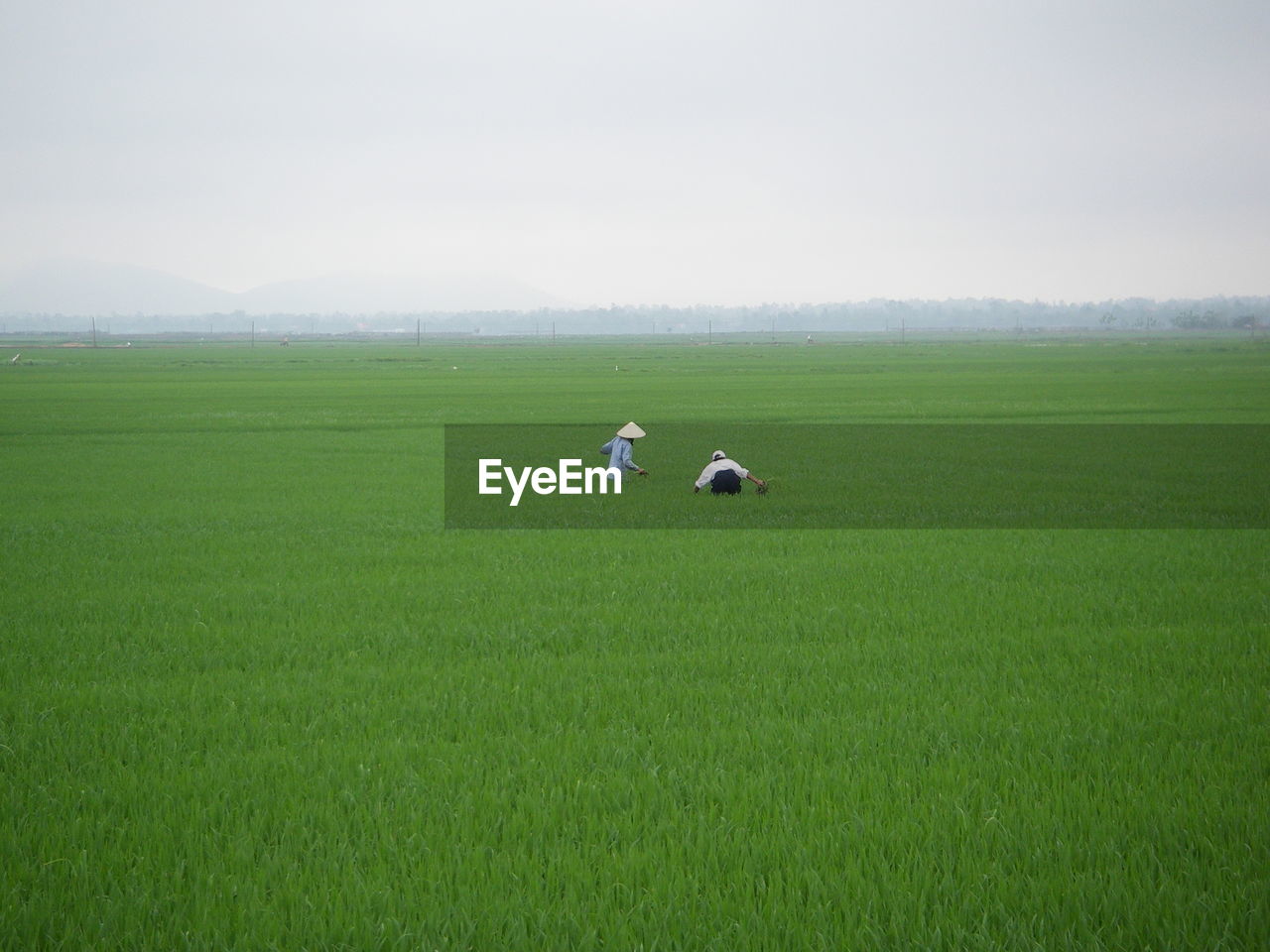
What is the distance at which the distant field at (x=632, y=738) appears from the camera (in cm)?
431

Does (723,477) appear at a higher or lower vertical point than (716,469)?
lower

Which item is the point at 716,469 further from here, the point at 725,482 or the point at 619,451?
the point at 619,451

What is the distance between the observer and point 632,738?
619 centimetres

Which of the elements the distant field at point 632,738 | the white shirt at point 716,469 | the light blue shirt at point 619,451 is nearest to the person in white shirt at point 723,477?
the white shirt at point 716,469

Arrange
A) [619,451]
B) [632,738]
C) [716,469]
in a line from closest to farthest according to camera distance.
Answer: [632,738] → [716,469] → [619,451]

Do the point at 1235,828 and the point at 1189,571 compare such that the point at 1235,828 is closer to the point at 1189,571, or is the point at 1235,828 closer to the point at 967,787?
the point at 967,787

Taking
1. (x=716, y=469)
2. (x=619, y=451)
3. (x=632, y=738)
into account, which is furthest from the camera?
(x=619, y=451)

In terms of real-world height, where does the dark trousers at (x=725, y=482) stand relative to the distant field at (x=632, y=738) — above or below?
above

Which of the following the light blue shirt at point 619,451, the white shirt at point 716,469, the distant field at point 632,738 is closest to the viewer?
the distant field at point 632,738

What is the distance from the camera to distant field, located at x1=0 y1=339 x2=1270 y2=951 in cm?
431

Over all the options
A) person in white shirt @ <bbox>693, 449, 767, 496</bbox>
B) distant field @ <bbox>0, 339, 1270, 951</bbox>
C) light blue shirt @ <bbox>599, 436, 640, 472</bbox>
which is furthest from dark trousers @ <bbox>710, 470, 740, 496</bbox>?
distant field @ <bbox>0, 339, 1270, 951</bbox>

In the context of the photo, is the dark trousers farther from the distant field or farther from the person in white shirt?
the distant field

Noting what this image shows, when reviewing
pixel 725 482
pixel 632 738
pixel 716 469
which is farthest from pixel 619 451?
pixel 632 738

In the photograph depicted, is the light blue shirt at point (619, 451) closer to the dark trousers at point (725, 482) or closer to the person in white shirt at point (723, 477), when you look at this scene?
the person in white shirt at point (723, 477)
